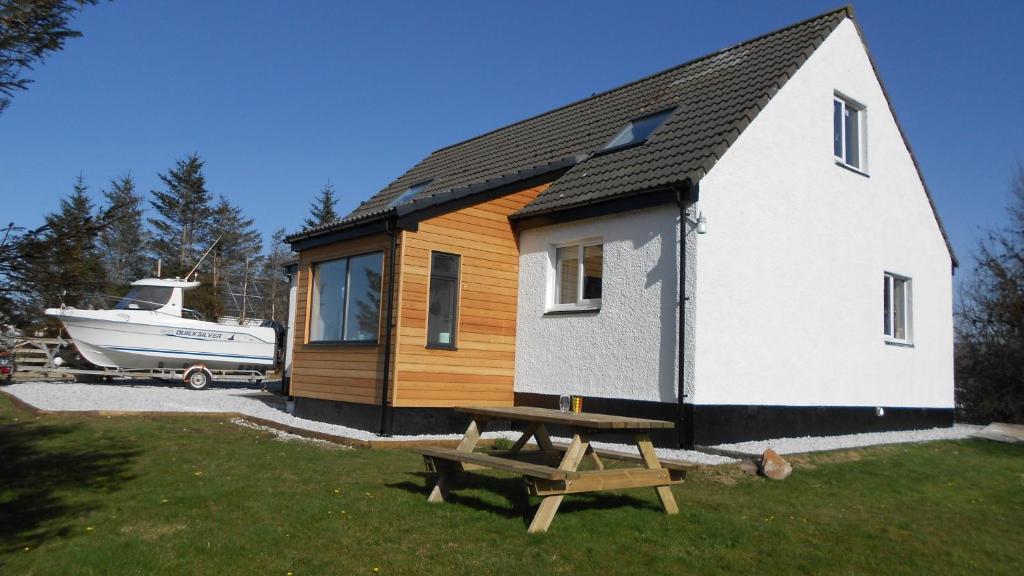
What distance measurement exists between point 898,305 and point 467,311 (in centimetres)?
821

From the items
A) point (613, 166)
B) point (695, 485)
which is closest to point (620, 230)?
point (613, 166)

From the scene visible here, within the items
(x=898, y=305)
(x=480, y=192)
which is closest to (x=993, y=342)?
(x=898, y=305)

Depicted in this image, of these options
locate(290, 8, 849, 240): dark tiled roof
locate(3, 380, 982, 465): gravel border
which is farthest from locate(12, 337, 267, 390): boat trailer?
locate(290, 8, 849, 240): dark tiled roof

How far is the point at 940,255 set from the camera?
50.8 feet

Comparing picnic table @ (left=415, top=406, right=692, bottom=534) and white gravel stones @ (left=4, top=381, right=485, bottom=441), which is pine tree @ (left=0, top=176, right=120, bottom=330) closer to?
picnic table @ (left=415, top=406, right=692, bottom=534)

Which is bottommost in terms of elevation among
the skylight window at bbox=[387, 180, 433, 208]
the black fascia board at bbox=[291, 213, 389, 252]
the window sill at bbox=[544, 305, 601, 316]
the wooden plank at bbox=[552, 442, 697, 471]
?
the wooden plank at bbox=[552, 442, 697, 471]

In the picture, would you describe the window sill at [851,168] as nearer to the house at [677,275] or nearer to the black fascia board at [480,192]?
the house at [677,275]

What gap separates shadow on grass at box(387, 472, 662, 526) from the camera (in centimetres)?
659

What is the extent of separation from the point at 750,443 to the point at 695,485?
3066 millimetres

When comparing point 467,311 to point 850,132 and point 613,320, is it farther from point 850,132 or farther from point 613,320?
point 850,132

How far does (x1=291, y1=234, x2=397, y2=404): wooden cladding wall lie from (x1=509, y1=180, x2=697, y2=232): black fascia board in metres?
2.49

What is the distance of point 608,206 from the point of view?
11.6 m

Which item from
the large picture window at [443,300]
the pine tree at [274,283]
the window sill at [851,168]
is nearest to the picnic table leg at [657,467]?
the large picture window at [443,300]

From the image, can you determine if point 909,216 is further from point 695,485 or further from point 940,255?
point 695,485
